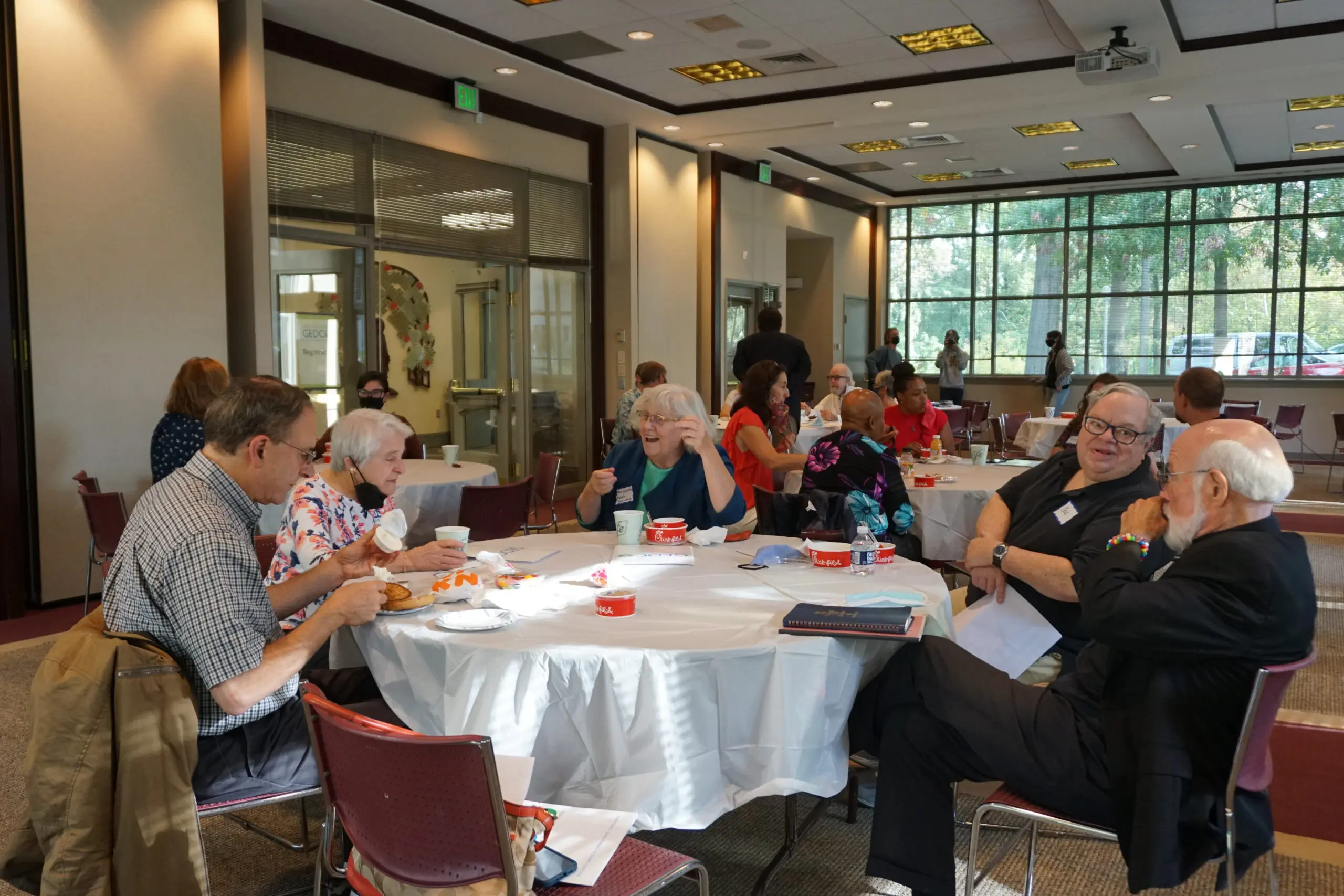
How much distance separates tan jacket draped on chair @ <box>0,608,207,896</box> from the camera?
1.99m

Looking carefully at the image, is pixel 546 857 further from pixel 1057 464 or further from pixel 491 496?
pixel 491 496

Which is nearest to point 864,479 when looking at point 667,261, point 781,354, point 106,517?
point 106,517

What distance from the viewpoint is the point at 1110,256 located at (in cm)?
1620

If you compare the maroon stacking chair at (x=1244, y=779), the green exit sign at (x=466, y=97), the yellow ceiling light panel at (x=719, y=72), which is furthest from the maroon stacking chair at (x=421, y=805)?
the yellow ceiling light panel at (x=719, y=72)

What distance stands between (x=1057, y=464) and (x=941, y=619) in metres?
1.11

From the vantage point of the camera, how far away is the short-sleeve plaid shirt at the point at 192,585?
2.17m

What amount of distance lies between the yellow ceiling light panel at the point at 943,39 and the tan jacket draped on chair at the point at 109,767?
7878 millimetres

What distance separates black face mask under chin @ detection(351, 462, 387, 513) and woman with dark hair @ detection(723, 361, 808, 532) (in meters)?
2.59

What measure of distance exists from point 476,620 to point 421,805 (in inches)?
31.8

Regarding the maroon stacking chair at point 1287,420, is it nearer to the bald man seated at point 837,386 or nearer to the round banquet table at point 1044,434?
the round banquet table at point 1044,434

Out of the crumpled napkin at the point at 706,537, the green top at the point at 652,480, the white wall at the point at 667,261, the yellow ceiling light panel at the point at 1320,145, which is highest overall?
the yellow ceiling light panel at the point at 1320,145

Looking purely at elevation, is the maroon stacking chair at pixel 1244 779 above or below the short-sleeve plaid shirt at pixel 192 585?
below

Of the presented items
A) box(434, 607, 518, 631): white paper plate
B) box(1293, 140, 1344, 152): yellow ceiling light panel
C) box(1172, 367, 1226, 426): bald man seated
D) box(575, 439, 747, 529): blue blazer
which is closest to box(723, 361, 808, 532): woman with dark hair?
box(575, 439, 747, 529): blue blazer

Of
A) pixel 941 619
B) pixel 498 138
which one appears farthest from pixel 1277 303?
pixel 941 619
